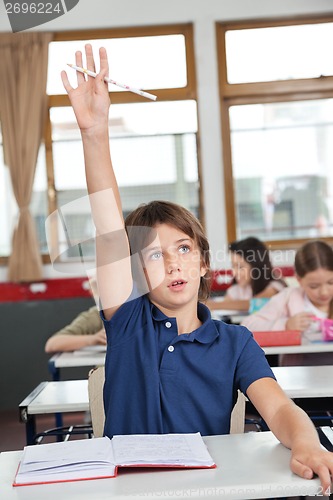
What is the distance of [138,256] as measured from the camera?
1.55m

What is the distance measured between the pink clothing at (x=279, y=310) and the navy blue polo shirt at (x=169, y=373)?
1.94 metres

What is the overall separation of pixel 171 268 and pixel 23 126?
4257 millimetres

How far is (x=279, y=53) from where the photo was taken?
5691 mm

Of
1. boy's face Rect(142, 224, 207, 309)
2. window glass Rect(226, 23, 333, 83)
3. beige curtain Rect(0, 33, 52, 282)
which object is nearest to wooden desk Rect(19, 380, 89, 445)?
boy's face Rect(142, 224, 207, 309)

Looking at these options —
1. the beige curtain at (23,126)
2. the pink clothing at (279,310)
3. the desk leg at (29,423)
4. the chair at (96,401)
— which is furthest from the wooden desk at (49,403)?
the beige curtain at (23,126)

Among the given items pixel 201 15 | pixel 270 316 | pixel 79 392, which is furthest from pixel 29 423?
pixel 201 15

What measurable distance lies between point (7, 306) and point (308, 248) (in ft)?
9.10

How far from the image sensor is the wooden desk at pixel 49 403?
196cm

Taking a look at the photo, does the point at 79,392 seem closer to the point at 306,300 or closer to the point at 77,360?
the point at 77,360

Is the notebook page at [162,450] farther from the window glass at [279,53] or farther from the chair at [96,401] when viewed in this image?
the window glass at [279,53]

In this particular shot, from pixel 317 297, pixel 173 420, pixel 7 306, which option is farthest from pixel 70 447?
pixel 7 306

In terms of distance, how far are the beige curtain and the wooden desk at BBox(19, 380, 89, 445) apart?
339 cm

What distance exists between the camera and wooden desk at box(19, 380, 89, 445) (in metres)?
1.96

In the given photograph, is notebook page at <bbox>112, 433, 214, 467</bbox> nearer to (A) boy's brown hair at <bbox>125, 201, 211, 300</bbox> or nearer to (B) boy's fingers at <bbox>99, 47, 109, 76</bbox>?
(A) boy's brown hair at <bbox>125, 201, 211, 300</bbox>
